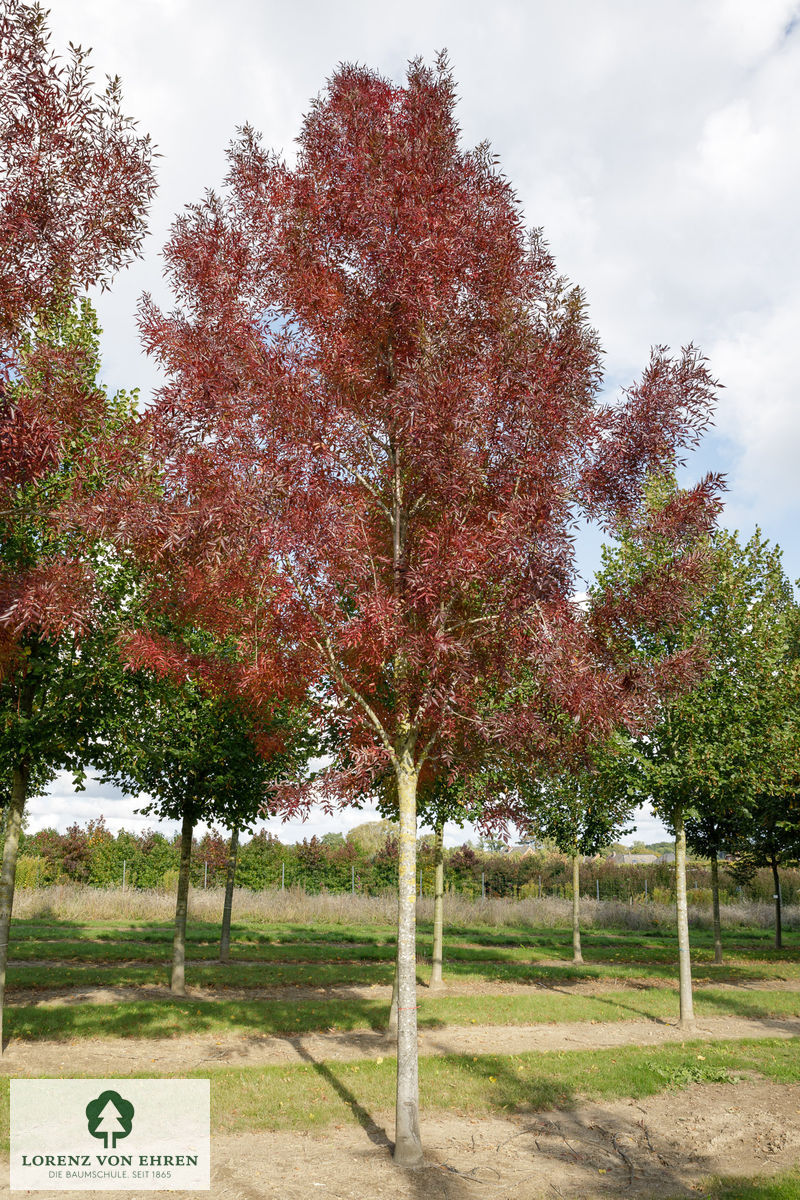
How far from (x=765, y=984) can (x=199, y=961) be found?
38.6 feet

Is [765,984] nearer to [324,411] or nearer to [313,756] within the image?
[313,756]

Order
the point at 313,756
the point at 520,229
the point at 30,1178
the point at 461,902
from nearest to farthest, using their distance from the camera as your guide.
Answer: the point at 30,1178, the point at 520,229, the point at 313,756, the point at 461,902

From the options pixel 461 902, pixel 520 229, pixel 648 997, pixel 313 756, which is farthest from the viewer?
pixel 461 902

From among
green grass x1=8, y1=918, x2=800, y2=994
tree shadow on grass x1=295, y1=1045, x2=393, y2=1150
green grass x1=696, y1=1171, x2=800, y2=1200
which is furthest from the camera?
green grass x1=8, y1=918, x2=800, y2=994

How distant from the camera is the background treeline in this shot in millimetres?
32594

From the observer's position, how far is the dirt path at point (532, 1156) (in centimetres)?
573

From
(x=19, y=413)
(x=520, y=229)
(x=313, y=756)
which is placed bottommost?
(x=313, y=756)

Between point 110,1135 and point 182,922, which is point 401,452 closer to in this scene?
point 110,1135

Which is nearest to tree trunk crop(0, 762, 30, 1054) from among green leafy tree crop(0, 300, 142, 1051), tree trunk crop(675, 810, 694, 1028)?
green leafy tree crop(0, 300, 142, 1051)

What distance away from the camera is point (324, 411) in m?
7.28

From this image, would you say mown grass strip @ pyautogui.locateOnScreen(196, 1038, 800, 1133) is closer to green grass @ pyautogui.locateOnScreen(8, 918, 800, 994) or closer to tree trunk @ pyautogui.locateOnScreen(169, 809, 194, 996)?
tree trunk @ pyautogui.locateOnScreen(169, 809, 194, 996)

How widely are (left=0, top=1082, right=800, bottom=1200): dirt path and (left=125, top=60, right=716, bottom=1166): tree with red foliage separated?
54 centimetres

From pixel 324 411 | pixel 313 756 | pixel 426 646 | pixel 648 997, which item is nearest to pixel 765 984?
pixel 648 997

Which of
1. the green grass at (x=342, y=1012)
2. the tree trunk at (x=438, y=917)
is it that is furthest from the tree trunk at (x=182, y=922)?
the tree trunk at (x=438, y=917)
